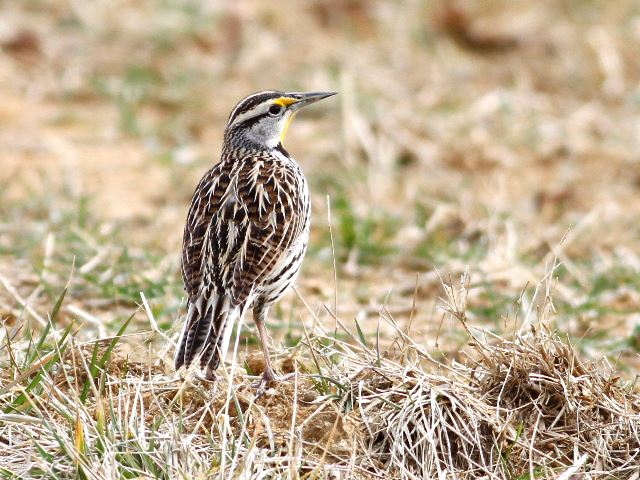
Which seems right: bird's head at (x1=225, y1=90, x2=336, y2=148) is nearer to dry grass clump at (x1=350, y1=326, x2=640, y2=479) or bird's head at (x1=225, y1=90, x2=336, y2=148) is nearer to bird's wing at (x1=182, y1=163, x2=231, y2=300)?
bird's wing at (x1=182, y1=163, x2=231, y2=300)

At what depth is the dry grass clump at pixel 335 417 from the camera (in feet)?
12.6

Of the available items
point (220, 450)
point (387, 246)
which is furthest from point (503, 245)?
point (220, 450)

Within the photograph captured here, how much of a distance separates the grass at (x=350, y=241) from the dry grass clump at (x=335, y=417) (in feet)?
0.04

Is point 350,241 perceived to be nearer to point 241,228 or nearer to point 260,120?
point 260,120

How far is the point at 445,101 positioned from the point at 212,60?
2.06m

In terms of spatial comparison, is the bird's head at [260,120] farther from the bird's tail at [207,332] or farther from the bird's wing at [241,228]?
the bird's tail at [207,332]

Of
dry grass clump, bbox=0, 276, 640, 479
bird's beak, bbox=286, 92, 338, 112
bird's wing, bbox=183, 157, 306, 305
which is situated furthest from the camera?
bird's beak, bbox=286, 92, 338, 112

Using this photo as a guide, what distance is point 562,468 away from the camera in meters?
4.11

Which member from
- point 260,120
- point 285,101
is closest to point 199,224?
point 260,120

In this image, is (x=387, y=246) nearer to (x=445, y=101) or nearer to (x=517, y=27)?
(x=445, y=101)

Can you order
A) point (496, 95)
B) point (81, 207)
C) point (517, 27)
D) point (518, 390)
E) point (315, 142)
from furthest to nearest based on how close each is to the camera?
point (517, 27), point (496, 95), point (315, 142), point (81, 207), point (518, 390)

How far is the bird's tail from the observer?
4352mm

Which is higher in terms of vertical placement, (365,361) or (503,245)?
(365,361)


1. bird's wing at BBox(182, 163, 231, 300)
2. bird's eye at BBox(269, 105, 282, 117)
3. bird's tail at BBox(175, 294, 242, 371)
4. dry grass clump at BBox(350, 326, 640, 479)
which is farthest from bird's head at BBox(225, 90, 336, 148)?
dry grass clump at BBox(350, 326, 640, 479)
